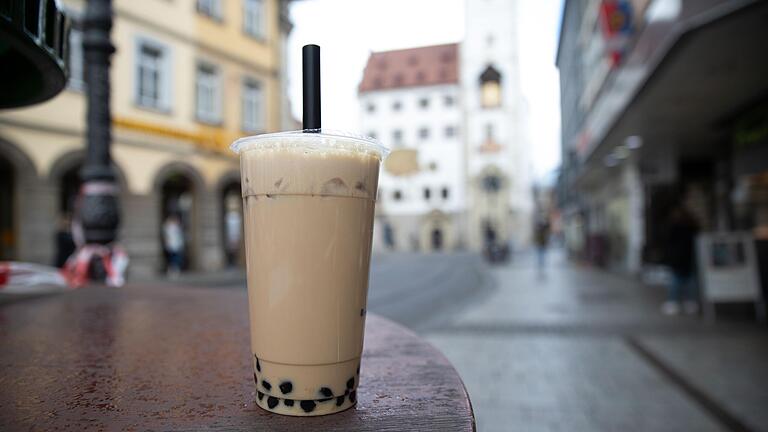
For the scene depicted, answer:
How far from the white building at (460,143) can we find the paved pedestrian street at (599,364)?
3413 centimetres

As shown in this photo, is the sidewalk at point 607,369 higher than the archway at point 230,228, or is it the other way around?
the archway at point 230,228

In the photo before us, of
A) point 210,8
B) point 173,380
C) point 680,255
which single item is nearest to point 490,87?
point 210,8

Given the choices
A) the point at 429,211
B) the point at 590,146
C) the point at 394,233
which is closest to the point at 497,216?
the point at 429,211

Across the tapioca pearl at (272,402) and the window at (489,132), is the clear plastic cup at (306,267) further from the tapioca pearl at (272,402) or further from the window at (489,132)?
the window at (489,132)

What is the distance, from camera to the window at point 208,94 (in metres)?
14.9

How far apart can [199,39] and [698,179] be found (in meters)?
13.5

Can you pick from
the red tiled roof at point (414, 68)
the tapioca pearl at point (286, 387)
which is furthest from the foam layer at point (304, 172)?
the red tiled roof at point (414, 68)

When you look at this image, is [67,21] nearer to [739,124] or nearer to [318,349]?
[318,349]

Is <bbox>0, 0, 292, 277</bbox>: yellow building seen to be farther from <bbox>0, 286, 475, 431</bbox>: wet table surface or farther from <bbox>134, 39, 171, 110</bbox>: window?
<bbox>0, 286, 475, 431</bbox>: wet table surface

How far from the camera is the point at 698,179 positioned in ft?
43.7

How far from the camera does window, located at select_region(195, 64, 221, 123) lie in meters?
14.9

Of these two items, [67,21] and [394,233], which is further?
[394,233]

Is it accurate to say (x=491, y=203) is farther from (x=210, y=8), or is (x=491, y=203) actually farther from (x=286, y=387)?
(x=286, y=387)

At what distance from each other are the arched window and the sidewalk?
3672cm
